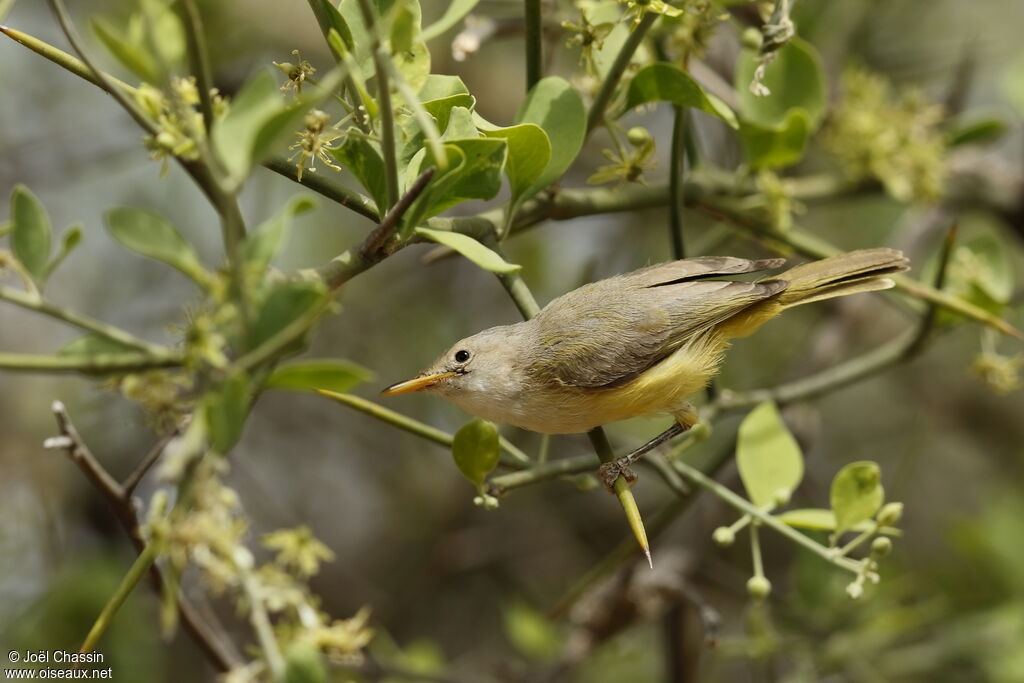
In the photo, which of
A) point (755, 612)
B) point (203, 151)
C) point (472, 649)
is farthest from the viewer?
point (472, 649)

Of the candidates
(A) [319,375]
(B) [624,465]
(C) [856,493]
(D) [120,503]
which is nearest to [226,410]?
(A) [319,375]

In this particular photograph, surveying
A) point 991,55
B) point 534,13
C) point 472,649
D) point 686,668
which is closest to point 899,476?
point 686,668

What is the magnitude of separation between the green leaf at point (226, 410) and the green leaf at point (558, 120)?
2.44 feet

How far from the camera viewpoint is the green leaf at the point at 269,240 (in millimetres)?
907

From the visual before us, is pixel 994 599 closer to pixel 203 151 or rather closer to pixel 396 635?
pixel 396 635

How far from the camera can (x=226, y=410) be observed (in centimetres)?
87

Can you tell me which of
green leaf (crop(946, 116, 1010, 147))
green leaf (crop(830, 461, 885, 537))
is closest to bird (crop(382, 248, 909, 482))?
green leaf (crop(830, 461, 885, 537))

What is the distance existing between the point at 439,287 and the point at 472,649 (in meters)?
1.41

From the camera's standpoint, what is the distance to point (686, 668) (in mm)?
2971

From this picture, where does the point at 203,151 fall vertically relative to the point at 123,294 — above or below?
above

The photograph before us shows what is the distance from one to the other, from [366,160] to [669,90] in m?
0.58

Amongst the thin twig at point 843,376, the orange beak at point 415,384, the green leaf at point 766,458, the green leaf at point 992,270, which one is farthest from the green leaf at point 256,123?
the green leaf at point 992,270

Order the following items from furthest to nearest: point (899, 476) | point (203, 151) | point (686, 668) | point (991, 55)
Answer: point (991, 55), point (899, 476), point (686, 668), point (203, 151)

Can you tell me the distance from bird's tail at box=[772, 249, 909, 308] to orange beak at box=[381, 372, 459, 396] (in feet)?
2.39
